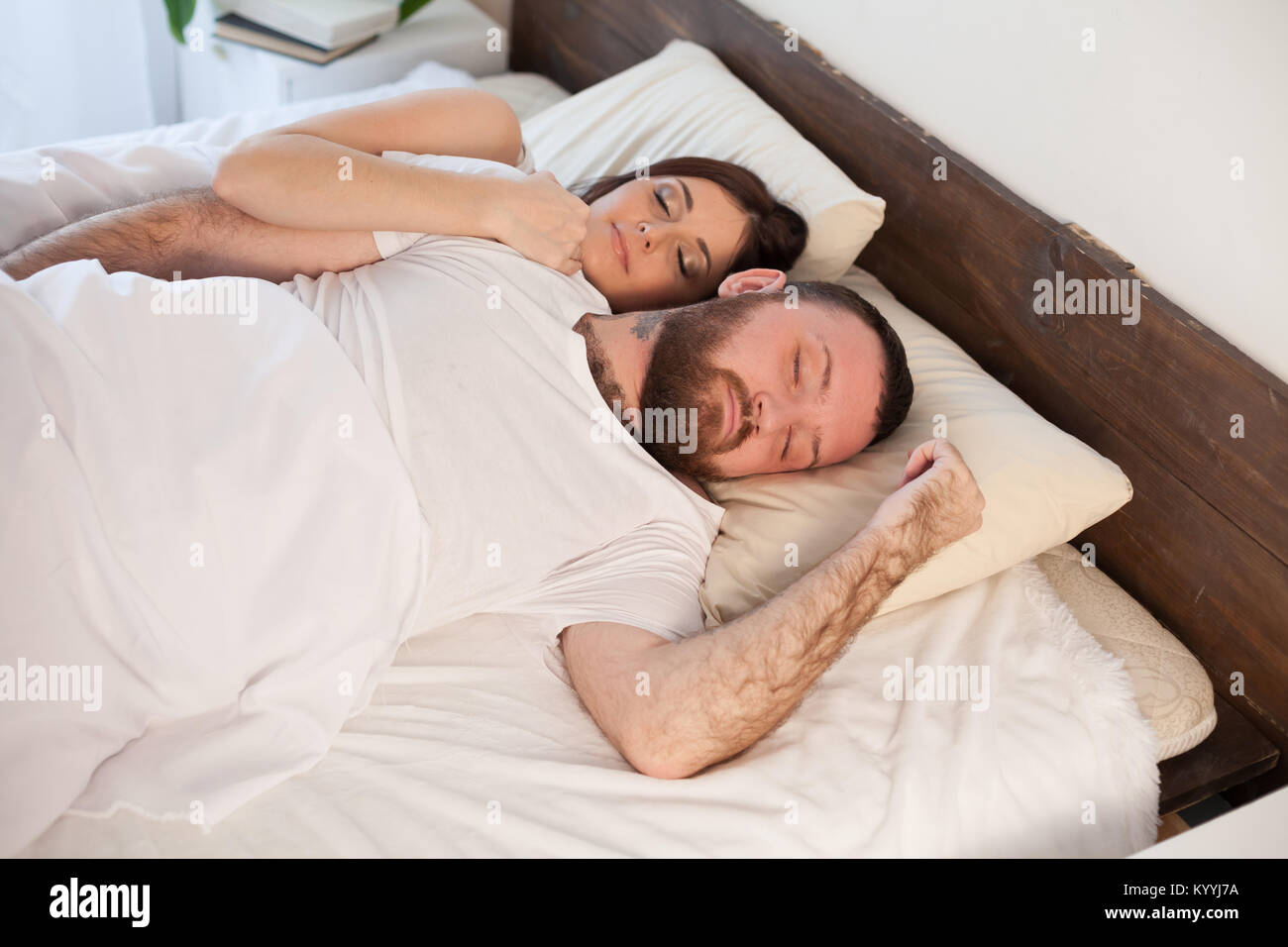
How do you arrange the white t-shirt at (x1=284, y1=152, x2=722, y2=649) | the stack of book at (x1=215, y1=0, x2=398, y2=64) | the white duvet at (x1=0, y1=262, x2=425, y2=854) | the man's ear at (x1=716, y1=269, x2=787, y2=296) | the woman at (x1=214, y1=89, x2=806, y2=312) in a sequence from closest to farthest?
the white duvet at (x1=0, y1=262, x2=425, y2=854), the white t-shirt at (x1=284, y1=152, x2=722, y2=649), the woman at (x1=214, y1=89, x2=806, y2=312), the man's ear at (x1=716, y1=269, x2=787, y2=296), the stack of book at (x1=215, y1=0, x2=398, y2=64)

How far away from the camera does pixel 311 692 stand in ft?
4.13

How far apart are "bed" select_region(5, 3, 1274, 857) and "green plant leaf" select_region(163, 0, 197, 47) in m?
1.85

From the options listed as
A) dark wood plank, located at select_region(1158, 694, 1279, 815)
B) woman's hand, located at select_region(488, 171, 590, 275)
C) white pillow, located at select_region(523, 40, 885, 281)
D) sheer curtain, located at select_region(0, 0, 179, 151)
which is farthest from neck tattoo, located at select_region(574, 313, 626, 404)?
sheer curtain, located at select_region(0, 0, 179, 151)

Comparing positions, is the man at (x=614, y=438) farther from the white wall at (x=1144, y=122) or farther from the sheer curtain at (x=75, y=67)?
the sheer curtain at (x=75, y=67)

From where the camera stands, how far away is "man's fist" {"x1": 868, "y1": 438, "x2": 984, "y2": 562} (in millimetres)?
1421

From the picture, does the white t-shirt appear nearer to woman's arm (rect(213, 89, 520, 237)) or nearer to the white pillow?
woman's arm (rect(213, 89, 520, 237))

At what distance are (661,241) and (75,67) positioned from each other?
5.75 ft

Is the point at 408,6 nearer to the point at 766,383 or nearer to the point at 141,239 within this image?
the point at 141,239

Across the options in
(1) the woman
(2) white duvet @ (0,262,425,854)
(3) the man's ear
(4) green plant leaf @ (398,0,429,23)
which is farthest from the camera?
(4) green plant leaf @ (398,0,429,23)

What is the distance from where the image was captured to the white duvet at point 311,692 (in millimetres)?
1165

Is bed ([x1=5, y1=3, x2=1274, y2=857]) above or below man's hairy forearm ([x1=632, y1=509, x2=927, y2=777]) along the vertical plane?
below

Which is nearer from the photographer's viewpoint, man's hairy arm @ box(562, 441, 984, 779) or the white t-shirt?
man's hairy arm @ box(562, 441, 984, 779)
